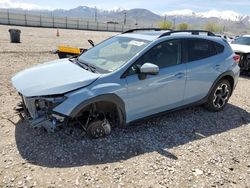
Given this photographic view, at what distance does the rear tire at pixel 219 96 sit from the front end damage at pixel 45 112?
332 cm

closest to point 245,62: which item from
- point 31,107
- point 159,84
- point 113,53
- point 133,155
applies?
point 159,84

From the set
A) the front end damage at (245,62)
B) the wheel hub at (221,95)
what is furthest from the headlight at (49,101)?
the front end damage at (245,62)

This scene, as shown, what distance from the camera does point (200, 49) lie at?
5410mm

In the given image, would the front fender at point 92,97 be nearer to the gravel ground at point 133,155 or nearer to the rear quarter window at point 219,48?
the gravel ground at point 133,155

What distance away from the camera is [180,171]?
3807 millimetres

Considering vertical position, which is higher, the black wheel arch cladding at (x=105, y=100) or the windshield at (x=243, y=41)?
the windshield at (x=243, y=41)

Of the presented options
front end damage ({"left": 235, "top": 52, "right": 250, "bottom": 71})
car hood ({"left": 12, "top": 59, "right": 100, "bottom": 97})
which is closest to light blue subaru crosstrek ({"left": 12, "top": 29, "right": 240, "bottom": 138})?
car hood ({"left": 12, "top": 59, "right": 100, "bottom": 97})

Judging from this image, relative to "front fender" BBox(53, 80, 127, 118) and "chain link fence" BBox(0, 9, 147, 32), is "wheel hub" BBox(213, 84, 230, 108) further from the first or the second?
"chain link fence" BBox(0, 9, 147, 32)

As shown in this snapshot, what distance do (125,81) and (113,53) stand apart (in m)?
0.87

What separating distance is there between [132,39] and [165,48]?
0.65 metres

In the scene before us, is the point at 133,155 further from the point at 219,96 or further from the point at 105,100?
the point at 219,96

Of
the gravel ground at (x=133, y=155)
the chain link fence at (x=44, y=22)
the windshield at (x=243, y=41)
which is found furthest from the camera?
the chain link fence at (x=44, y=22)

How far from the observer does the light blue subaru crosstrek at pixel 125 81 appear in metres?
3.91

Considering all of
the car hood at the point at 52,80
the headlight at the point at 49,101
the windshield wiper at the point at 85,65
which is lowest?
the headlight at the point at 49,101
